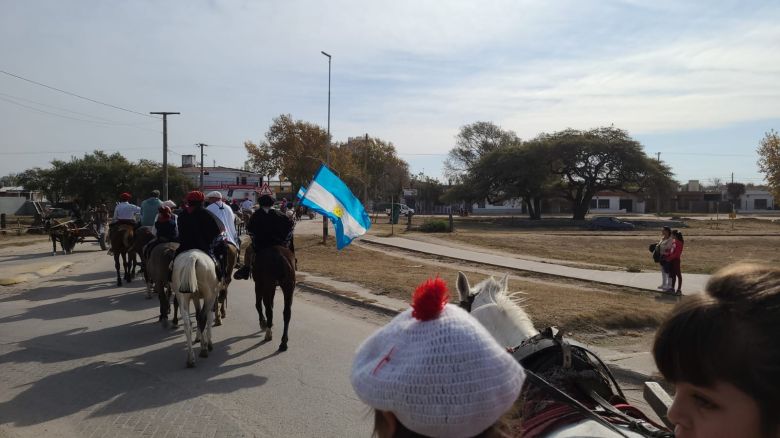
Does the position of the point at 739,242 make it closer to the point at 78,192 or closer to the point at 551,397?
the point at 551,397

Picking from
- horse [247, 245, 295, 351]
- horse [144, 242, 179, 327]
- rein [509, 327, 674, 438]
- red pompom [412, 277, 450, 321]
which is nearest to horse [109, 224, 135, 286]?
horse [144, 242, 179, 327]

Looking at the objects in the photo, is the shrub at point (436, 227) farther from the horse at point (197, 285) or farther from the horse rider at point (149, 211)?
the horse at point (197, 285)

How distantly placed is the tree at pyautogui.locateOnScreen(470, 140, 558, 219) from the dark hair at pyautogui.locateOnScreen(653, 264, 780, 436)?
56.5 meters

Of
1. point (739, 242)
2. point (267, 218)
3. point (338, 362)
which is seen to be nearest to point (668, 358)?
point (338, 362)

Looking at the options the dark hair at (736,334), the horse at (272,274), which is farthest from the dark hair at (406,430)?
the horse at (272,274)

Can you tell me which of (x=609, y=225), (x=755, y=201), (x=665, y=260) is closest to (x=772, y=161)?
(x=609, y=225)

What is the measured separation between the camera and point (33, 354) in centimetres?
751

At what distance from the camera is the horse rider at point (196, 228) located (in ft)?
25.3

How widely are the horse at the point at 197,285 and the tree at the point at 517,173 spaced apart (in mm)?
51642

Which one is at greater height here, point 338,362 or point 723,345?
point 723,345

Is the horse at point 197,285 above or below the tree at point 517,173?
below

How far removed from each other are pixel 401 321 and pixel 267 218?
6.91 m

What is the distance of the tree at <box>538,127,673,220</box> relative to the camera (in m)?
56.0

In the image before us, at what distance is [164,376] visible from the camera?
6488 mm
